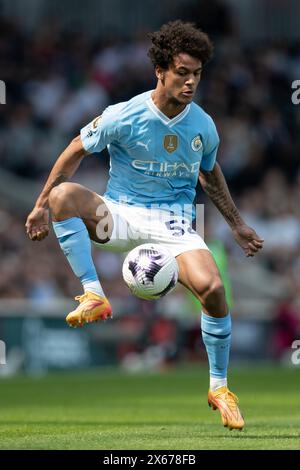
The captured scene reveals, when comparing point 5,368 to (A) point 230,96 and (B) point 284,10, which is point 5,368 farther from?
(B) point 284,10

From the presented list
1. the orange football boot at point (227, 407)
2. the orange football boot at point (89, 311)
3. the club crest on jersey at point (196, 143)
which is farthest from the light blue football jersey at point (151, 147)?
the orange football boot at point (227, 407)

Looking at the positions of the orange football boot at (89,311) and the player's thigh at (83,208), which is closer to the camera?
the orange football boot at (89,311)

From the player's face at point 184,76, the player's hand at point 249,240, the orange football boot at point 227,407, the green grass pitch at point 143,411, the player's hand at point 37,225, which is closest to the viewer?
the green grass pitch at point 143,411

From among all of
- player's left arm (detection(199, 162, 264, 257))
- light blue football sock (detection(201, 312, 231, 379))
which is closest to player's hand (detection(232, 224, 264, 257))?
player's left arm (detection(199, 162, 264, 257))

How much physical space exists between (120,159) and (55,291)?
34.8 feet

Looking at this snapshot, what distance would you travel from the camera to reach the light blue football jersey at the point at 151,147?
31.1 ft

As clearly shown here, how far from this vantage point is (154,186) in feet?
31.4

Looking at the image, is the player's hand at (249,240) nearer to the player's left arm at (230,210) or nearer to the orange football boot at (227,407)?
the player's left arm at (230,210)

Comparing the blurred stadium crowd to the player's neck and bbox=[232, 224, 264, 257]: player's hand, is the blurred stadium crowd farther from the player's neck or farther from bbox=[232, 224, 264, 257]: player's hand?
the player's neck

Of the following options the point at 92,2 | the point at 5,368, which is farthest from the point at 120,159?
the point at 92,2

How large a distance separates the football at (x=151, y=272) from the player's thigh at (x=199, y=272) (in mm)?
87

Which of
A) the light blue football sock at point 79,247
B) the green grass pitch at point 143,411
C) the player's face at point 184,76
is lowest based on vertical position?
the green grass pitch at point 143,411

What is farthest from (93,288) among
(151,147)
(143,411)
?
(143,411)

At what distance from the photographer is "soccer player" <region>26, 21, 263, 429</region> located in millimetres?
9297
